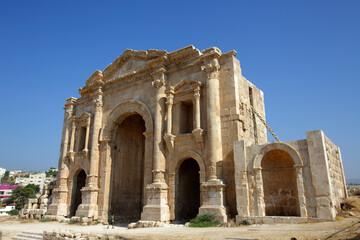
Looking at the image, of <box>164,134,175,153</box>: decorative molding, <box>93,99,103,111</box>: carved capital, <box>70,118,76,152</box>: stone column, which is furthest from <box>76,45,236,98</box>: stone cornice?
<box>164,134,175,153</box>: decorative molding

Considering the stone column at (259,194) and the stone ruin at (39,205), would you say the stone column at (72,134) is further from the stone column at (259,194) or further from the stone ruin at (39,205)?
the stone column at (259,194)

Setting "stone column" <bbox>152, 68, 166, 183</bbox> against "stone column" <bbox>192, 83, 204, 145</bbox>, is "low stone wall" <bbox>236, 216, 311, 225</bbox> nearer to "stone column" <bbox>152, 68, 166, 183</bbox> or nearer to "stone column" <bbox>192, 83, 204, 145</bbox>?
"stone column" <bbox>192, 83, 204, 145</bbox>

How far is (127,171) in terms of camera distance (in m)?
18.1

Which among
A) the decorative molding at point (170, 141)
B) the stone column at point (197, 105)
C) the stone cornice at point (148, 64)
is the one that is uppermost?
the stone cornice at point (148, 64)

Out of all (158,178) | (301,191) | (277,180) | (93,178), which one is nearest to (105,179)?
(93,178)

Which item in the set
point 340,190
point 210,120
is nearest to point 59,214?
point 210,120

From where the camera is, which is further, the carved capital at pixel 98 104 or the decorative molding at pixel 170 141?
the carved capital at pixel 98 104

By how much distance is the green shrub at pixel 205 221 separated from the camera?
10.8 meters

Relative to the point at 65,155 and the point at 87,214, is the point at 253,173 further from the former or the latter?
the point at 65,155

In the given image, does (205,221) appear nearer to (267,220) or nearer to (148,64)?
(267,220)

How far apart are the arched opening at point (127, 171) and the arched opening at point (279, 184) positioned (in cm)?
920

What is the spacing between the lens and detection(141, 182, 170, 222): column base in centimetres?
1273

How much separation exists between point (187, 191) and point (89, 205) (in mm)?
5826

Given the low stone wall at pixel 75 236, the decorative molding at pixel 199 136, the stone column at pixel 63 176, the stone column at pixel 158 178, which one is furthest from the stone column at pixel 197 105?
the stone column at pixel 63 176
